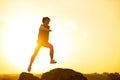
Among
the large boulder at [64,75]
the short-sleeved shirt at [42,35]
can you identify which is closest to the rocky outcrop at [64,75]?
the large boulder at [64,75]

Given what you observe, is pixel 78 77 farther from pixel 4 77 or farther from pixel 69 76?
pixel 4 77

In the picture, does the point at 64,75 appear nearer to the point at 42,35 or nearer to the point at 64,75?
the point at 64,75

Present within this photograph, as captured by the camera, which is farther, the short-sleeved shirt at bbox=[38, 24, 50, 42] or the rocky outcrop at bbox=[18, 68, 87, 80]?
the short-sleeved shirt at bbox=[38, 24, 50, 42]

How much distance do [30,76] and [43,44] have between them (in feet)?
9.42

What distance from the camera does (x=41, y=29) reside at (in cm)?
1241

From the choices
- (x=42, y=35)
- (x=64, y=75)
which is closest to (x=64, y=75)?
(x=64, y=75)

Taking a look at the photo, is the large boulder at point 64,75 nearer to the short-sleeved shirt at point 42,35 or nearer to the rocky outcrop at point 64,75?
the rocky outcrop at point 64,75

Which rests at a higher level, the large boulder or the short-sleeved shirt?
the short-sleeved shirt

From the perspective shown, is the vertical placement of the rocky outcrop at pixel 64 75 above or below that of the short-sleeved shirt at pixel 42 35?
below

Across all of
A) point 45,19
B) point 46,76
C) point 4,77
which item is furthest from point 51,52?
point 46,76

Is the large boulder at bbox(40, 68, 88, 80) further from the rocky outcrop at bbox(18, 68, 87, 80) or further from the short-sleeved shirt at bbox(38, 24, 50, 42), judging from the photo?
the short-sleeved shirt at bbox(38, 24, 50, 42)

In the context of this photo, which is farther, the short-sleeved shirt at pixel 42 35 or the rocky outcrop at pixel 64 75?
the short-sleeved shirt at pixel 42 35

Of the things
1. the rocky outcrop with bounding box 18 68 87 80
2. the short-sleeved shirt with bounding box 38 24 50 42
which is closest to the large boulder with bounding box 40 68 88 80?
the rocky outcrop with bounding box 18 68 87 80

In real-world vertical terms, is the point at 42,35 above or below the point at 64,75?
above
